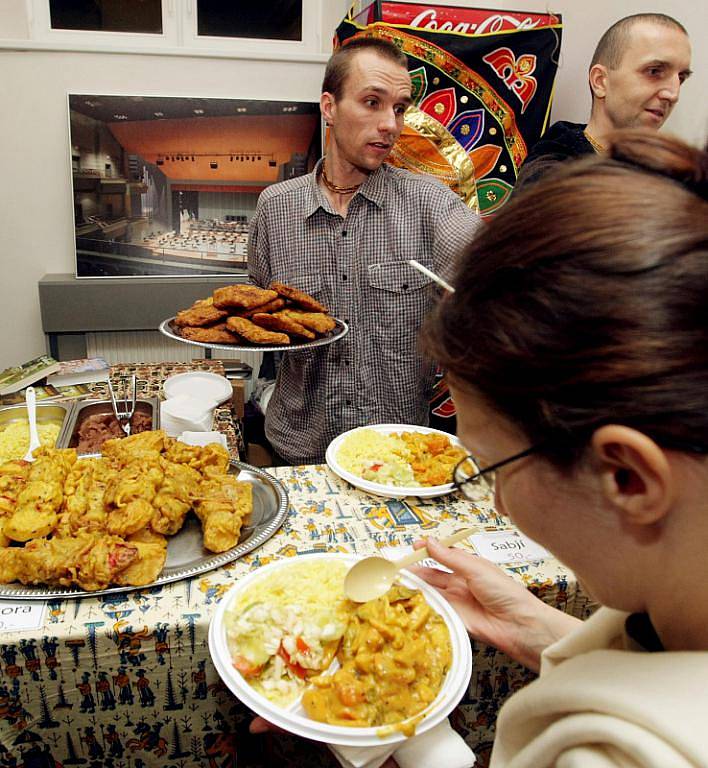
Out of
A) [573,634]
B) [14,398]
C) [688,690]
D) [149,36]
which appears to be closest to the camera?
[688,690]

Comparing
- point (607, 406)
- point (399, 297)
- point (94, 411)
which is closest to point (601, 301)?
point (607, 406)

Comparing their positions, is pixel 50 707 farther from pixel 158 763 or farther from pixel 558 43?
pixel 558 43

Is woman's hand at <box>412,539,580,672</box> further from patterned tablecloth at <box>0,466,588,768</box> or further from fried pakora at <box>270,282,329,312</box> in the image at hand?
fried pakora at <box>270,282,329,312</box>

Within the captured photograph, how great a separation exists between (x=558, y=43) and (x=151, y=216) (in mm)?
2975

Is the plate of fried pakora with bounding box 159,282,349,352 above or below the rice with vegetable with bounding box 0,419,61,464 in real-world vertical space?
above

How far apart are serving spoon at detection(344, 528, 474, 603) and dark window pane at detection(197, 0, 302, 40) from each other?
14.8ft

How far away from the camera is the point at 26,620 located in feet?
4.09

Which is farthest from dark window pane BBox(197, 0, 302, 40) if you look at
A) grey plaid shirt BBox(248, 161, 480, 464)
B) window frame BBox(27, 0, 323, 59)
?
grey plaid shirt BBox(248, 161, 480, 464)

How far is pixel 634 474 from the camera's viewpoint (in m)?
0.57

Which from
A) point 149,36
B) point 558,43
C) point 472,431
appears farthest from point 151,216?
point 472,431

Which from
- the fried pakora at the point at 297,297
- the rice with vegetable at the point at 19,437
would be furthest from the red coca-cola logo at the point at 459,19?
the rice with vegetable at the point at 19,437

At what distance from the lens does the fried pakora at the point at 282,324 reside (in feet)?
6.91

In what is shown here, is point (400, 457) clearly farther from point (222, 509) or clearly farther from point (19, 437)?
point (19, 437)

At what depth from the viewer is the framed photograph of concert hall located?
4371mm
